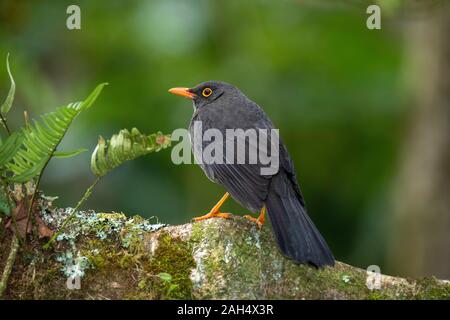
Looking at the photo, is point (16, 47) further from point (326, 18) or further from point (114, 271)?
point (114, 271)

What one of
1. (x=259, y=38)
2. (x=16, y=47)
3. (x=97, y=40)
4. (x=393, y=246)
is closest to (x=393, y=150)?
(x=393, y=246)

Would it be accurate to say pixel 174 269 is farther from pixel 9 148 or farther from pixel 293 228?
pixel 9 148

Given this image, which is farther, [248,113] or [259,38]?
[259,38]

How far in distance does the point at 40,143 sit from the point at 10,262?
0.66 meters

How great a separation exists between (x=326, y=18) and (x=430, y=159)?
2.89 metres

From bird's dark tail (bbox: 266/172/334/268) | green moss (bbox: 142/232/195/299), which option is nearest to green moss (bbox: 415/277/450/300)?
bird's dark tail (bbox: 266/172/334/268)

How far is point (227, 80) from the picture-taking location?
949 centimetres

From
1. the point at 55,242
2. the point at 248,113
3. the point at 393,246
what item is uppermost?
the point at 248,113

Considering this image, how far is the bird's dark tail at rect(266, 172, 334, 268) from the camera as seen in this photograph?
13.0 feet

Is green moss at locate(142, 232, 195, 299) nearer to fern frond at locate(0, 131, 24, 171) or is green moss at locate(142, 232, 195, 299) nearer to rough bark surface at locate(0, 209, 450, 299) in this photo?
rough bark surface at locate(0, 209, 450, 299)

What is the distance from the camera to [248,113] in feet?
17.7

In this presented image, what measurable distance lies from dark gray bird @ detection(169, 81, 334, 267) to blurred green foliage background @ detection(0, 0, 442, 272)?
3064mm

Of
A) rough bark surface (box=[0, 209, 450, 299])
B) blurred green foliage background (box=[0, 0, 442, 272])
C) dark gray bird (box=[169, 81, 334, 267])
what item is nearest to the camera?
rough bark surface (box=[0, 209, 450, 299])
